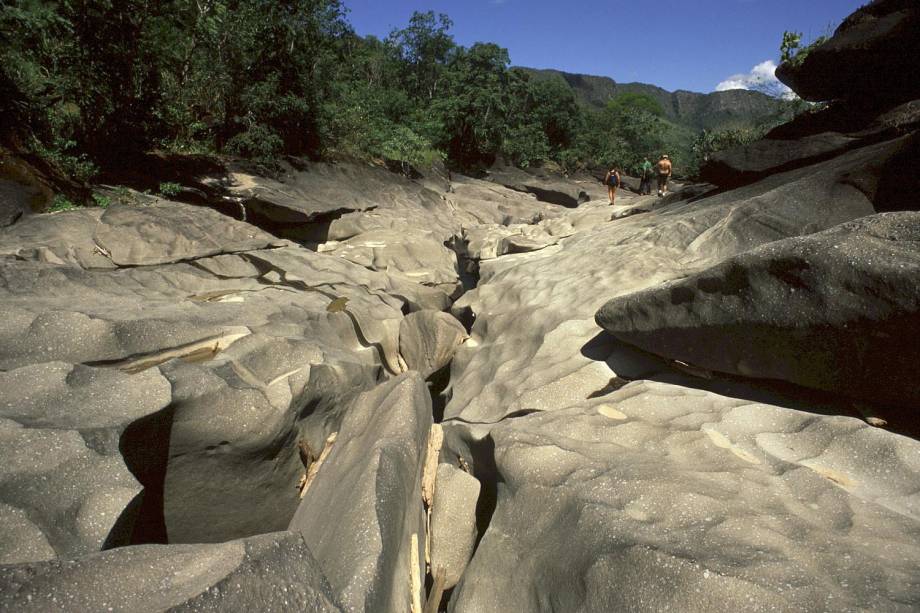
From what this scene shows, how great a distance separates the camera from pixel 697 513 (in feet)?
5.88

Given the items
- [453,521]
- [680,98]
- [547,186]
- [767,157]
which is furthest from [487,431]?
[680,98]

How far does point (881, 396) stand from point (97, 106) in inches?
434

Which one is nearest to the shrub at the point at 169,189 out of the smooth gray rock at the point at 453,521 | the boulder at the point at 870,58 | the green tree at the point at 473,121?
the smooth gray rock at the point at 453,521

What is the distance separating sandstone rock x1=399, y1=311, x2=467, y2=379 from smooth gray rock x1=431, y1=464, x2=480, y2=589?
1685mm

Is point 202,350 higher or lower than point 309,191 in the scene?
lower

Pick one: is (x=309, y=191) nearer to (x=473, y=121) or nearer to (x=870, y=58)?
(x=870, y=58)

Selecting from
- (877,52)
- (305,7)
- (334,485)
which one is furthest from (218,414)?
(305,7)

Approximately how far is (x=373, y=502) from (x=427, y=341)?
280 cm

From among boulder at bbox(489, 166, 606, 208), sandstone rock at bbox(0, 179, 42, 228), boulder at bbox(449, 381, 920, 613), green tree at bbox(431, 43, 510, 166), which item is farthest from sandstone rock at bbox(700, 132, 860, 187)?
green tree at bbox(431, 43, 510, 166)

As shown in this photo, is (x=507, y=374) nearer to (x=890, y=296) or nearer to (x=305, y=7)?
(x=890, y=296)

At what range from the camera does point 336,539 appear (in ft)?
6.12

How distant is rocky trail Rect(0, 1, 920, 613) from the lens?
59.2 inches

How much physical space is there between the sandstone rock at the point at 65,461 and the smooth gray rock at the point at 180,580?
573 mm

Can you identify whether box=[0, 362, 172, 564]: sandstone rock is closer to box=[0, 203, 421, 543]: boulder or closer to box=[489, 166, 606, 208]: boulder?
box=[0, 203, 421, 543]: boulder
